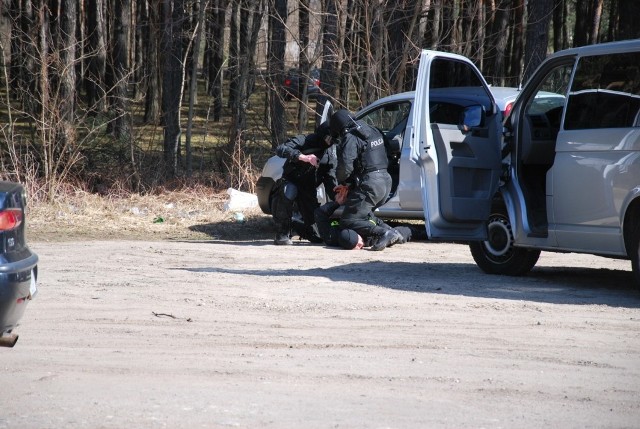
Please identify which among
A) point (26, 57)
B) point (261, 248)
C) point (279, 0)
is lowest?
point (261, 248)

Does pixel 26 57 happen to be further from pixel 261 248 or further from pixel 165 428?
pixel 165 428

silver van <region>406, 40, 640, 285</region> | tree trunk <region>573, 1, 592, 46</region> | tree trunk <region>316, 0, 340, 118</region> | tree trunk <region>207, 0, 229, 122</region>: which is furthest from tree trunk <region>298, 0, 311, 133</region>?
tree trunk <region>573, 1, 592, 46</region>

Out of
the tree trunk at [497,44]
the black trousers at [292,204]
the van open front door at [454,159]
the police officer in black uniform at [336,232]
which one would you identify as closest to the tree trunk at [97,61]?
the black trousers at [292,204]

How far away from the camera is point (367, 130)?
39.0ft

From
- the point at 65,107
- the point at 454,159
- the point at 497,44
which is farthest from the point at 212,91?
the point at 454,159

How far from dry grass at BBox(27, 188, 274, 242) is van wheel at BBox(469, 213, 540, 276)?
5030 millimetres

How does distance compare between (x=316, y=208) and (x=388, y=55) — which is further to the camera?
(x=388, y=55)

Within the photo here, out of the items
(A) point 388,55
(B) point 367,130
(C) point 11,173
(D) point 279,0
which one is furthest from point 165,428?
(D) point 279,0

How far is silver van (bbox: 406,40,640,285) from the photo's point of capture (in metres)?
8.41

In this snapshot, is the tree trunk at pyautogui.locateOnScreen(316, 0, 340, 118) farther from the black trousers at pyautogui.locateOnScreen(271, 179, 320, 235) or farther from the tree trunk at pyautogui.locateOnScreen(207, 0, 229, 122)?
the black trousers at pyautogui.locateOnScreen(271, 179, 320, 235)

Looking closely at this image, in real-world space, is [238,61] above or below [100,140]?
above

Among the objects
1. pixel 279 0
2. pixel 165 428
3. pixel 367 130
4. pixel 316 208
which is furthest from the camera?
pixel 279 0

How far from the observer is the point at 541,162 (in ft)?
30.9

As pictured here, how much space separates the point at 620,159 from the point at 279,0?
13.0 m
